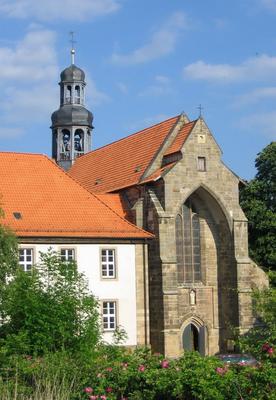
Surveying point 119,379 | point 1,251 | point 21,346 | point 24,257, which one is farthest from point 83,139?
point 119,379

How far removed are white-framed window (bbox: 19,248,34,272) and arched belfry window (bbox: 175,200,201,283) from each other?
26.6 ft

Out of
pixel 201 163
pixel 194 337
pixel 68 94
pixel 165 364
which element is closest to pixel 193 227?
pixel 201 163

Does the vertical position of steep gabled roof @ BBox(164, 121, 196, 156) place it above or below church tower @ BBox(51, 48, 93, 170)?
below

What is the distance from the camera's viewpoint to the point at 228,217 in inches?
1561

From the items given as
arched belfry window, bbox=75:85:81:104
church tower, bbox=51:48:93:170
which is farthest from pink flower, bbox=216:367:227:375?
arched belfry window, bbox=75:85:81:104

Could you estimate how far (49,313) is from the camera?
2283 cm

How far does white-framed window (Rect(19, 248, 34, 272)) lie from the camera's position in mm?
34375

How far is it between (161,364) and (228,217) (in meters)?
23.7

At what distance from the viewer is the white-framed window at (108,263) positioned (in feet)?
118

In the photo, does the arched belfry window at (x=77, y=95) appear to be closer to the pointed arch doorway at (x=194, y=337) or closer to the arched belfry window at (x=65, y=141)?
the arched belfry window at (x=65, y=141)

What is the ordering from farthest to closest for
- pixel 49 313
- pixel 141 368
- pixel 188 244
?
pixel 188 244 → pixel 49 313 → pixel 141 368

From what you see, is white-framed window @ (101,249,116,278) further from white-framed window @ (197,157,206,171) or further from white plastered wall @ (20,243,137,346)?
white-framed window @ (197,157,206,171)

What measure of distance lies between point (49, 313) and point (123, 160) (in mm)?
21559

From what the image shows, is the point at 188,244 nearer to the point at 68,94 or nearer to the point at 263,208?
the point at 263,208
